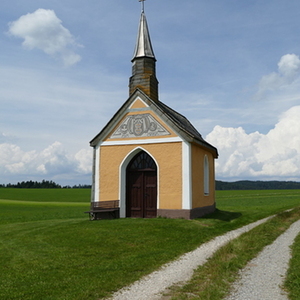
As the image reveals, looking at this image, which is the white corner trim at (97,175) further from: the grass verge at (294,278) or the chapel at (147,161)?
the grass verge at (294,278)

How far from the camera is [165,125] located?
54.3ft

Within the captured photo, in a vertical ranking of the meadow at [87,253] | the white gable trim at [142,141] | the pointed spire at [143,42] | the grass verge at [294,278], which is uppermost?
the pointed spire at [143,42]

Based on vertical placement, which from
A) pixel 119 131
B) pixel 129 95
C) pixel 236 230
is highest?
pixel 129 95

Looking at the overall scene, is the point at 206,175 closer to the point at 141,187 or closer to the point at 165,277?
the point at 141,187

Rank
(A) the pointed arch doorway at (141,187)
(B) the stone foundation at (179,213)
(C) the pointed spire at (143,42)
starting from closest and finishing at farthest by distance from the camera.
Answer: (B) the stone foundation at (179,213) → (A) the pointed arch doorway at (141,187) → (C) the pointed spire at (143,42)

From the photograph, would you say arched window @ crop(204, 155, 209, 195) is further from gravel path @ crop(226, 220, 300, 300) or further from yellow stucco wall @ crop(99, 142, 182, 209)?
gravel path @ crop(226, 220, 300, 300)

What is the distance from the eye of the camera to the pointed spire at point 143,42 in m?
19.1

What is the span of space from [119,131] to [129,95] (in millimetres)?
2486

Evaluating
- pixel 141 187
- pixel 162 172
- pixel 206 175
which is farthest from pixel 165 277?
pixel 206 175

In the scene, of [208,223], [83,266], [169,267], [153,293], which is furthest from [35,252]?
[208,223]

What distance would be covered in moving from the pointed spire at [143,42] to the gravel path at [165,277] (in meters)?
12.5

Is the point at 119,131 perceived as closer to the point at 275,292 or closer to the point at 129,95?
the point at 129,95

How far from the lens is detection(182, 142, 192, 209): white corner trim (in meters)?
15.7

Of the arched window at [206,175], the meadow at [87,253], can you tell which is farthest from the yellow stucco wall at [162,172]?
the arched window at [206,175]
